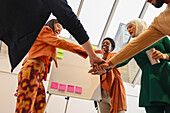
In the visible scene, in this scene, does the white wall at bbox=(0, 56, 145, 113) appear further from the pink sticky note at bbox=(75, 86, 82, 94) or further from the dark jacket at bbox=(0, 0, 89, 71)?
the dark jacket at bbox=(0, 0, 89, 71)

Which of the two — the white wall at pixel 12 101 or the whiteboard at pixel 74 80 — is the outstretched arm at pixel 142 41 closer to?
the whiteboard at pixel 74 80

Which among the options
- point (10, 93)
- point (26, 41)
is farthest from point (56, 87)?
point (10, 93)

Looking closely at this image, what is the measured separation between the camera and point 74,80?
256 cm

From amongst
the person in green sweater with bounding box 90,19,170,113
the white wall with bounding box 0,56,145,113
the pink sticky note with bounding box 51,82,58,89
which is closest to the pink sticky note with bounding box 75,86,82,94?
the pink sticky note with bounding box 51,82,58,89

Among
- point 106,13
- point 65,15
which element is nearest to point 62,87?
point 65,15

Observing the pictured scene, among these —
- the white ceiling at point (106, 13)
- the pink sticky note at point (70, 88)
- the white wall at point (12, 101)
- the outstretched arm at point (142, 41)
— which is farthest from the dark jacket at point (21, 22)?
the white ceiling at point (106, 13)

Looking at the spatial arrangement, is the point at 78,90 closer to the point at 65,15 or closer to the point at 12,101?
the point at 65,15

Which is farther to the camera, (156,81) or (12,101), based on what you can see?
(12,101)

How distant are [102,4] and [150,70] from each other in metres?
3.06

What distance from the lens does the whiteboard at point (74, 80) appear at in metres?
2.42

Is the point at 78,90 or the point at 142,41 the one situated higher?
the point at 142,41

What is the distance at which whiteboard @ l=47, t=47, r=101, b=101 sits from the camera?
2422mm

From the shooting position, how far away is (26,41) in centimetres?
122

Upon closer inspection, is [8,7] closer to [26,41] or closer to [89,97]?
[26,41]
